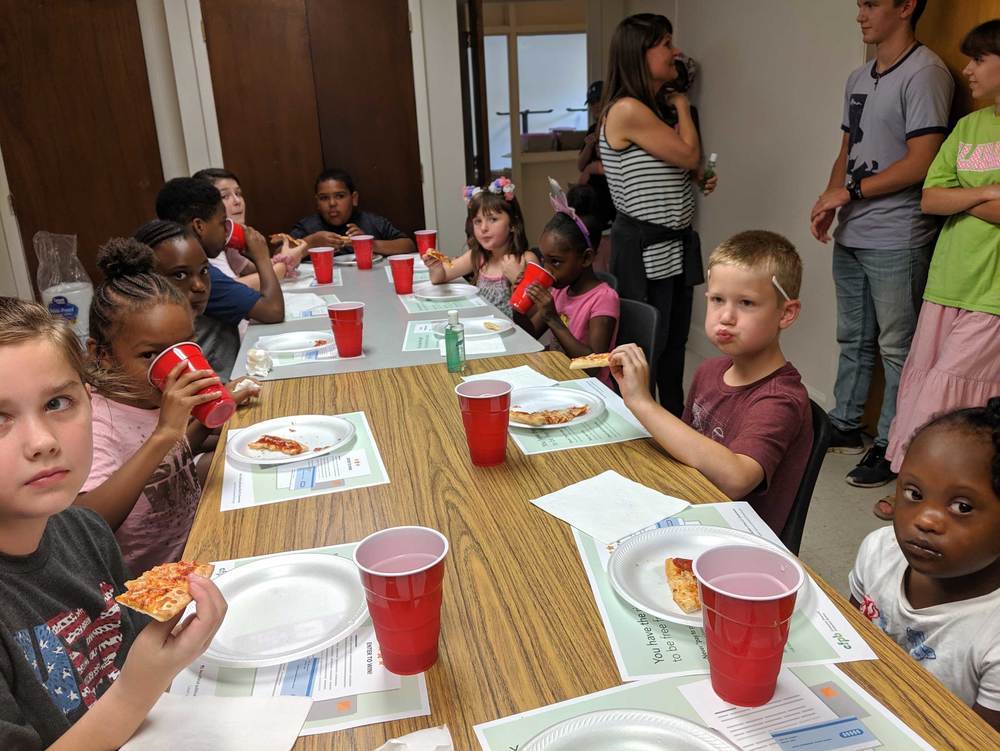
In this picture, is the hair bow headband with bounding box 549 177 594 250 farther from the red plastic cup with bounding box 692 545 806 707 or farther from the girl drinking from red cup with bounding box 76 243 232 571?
the red plastic cup with bounding box 692 545 806 707

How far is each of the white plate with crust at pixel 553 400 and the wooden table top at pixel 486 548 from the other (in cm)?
14

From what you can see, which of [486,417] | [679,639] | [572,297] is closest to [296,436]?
[486,417]

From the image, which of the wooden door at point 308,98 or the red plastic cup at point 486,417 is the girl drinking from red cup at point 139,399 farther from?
the wooden door at point 308,98

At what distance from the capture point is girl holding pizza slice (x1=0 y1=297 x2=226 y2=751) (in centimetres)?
74

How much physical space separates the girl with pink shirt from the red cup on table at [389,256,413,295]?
0.56 m

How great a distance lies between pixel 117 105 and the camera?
13.9 feet

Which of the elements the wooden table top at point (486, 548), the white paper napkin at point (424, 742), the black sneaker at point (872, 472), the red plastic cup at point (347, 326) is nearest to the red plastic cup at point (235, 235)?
the red plastic cup at point (347, 326)

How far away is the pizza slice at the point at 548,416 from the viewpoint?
1489 millimetres

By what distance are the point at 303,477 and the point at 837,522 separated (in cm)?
213

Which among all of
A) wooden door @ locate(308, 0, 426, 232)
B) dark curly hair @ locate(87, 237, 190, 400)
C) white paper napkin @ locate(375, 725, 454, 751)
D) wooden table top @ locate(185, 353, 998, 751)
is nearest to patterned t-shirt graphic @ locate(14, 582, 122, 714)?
wooden table top @ locate(185, 353, 998, 751)

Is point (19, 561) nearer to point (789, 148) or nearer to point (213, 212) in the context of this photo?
point (213, 212)

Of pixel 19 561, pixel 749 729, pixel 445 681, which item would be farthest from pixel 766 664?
pixel 19 561

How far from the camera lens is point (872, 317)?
122 inches

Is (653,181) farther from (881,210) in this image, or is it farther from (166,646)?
(166,646)
